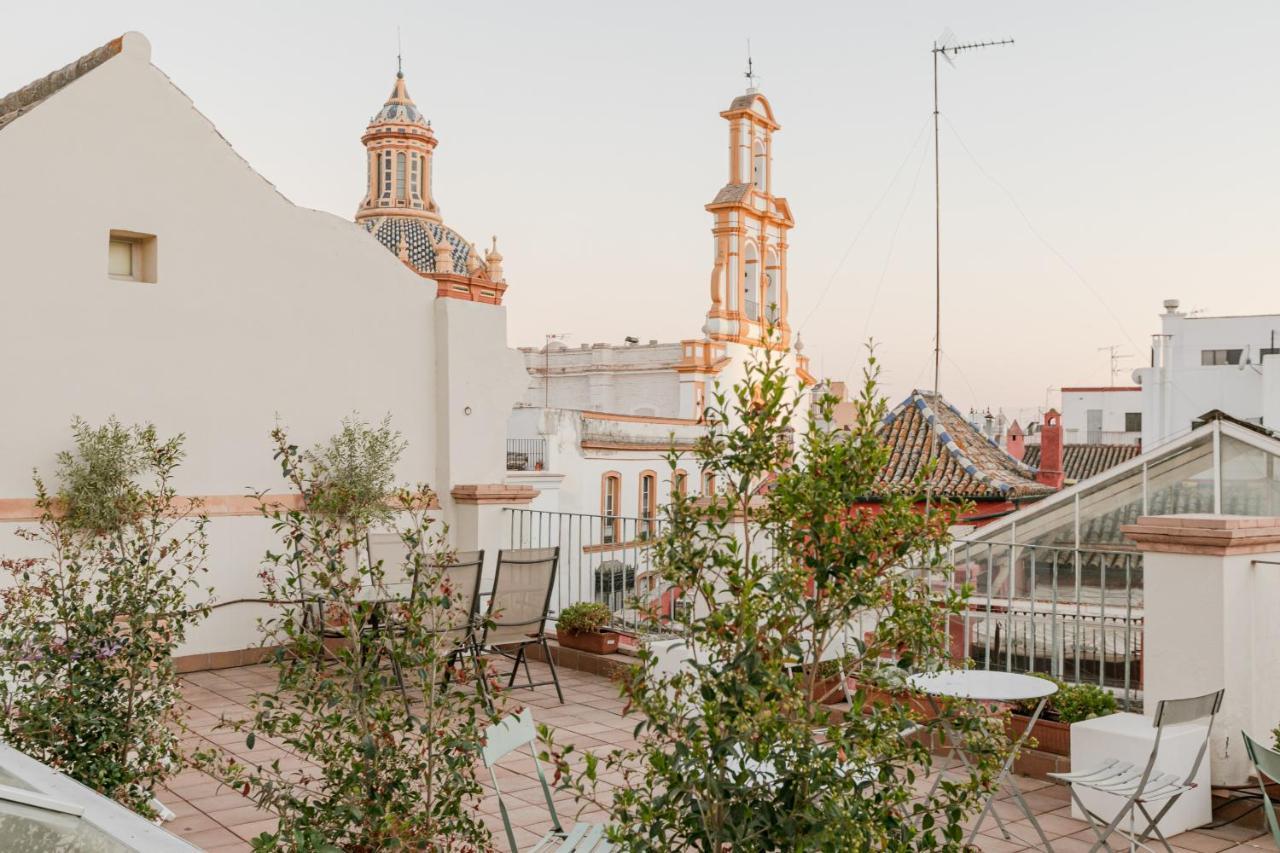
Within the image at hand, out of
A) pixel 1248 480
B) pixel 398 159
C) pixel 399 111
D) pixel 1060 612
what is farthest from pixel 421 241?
pixel 1248 480

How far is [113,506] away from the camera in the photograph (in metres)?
7.27

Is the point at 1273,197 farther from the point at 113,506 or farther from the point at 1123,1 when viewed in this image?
the point at 113,506

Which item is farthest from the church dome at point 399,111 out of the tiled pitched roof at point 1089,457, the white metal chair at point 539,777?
the white metal chair at point 539,777

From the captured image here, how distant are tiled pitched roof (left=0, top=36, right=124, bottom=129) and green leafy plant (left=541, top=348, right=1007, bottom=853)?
6380 millimetres

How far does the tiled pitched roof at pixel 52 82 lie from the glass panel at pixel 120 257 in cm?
99

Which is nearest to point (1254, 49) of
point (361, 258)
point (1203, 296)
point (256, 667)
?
point (361, 258)

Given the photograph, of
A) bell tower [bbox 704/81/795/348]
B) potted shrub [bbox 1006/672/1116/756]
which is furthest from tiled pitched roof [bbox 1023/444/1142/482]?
potted shrub [bbox 1006/672/1116/756]

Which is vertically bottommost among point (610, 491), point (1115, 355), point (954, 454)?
point (610, 491)

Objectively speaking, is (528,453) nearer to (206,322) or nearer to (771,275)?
(771,275)

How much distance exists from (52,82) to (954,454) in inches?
496

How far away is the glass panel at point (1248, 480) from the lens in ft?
23.4

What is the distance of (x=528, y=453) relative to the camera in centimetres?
2738

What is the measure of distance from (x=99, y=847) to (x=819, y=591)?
1.51 metres

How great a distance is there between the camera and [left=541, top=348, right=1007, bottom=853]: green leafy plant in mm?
2455
